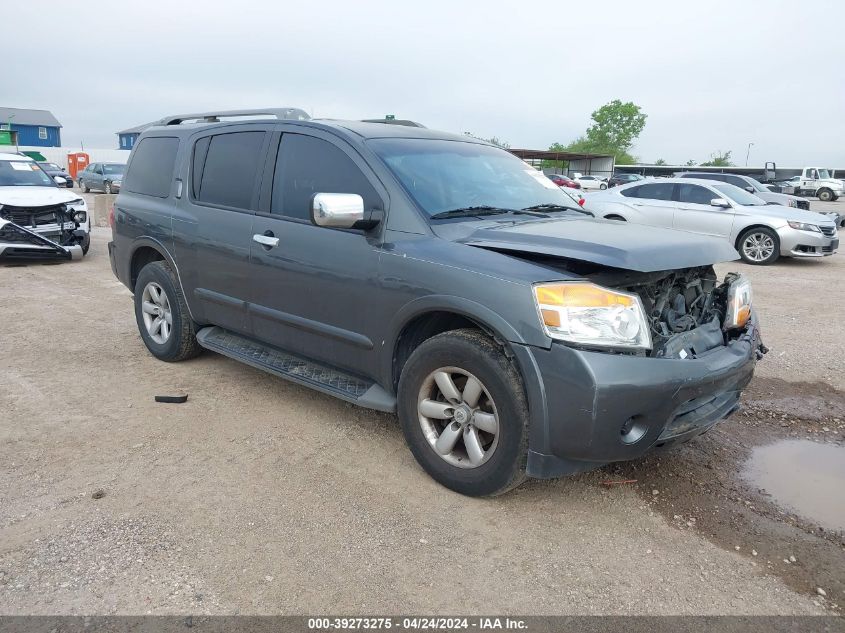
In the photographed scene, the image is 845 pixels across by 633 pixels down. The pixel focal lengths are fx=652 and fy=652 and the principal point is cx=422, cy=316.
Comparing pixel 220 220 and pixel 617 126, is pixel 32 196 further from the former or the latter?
pixel 617 126

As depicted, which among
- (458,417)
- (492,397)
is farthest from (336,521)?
(492,397)

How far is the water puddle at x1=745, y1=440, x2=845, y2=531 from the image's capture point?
3227 mm

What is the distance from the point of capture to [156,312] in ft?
17.3

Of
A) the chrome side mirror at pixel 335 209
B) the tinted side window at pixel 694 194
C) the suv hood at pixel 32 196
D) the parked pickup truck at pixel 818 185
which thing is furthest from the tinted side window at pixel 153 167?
the parked pickup truck at pixel 818 185

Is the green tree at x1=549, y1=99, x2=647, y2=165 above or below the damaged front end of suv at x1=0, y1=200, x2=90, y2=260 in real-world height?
above

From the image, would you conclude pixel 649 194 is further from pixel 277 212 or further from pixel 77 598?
pixel 77 598

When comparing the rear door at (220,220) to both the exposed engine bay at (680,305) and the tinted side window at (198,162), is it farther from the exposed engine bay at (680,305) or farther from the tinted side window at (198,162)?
the exposed engine bay at (680,305)

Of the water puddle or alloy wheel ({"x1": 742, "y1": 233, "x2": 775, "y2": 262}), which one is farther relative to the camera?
alloy wheel ({"x1": 742, "y1": 233, "x2": 775, "y2": 262})

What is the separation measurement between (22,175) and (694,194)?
11.8 metres

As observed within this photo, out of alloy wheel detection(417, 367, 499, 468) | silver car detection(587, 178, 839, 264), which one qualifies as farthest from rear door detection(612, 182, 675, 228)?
alloy wheel detection(417, 367, 499, 468)

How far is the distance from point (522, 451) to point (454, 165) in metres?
1.90

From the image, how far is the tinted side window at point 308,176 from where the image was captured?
3.75 m

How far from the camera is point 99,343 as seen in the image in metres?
5.81

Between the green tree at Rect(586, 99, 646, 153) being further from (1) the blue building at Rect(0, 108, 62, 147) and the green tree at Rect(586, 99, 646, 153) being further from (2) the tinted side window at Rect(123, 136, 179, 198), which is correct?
(2) the tinted side window at Rect(123, 136, 179, 198)
